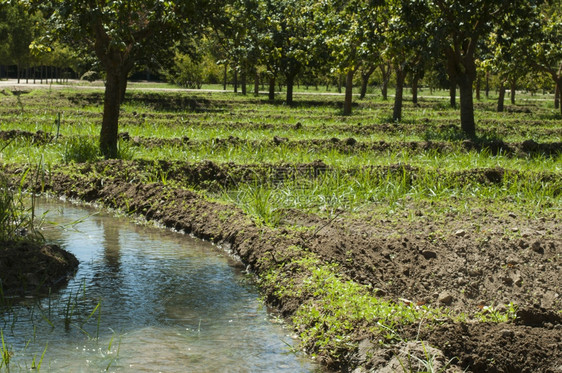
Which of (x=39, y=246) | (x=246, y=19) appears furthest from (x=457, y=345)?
(x=246, y=19)

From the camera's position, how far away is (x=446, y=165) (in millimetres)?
14008

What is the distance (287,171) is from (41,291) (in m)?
6.50

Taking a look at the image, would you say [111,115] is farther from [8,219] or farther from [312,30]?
[312,30]

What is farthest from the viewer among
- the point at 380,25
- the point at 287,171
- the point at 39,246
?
the point at 380,25

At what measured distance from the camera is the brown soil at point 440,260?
5316 millimetres

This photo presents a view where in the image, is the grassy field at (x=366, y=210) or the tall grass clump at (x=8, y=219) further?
the tall grass clump at (x=8, y=219)

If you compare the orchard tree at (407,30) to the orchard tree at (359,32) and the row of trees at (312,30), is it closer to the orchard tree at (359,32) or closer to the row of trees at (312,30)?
the row of trees at (312,30)

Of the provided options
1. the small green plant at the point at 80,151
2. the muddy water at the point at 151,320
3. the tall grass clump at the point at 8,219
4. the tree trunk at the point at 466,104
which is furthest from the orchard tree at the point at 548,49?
the tall grass clump at the point at 8,219

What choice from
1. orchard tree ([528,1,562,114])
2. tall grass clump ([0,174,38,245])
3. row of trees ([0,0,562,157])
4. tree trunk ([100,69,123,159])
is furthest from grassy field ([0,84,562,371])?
orchard tree ([528,1,562,114])

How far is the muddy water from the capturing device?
5.93m

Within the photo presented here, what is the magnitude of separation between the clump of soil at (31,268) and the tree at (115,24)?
5.61m

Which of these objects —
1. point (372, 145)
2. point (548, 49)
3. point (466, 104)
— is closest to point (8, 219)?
point (372, 145)

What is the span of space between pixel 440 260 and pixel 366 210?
9.34 ft

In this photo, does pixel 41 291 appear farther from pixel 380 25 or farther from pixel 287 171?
pixel 380 25
